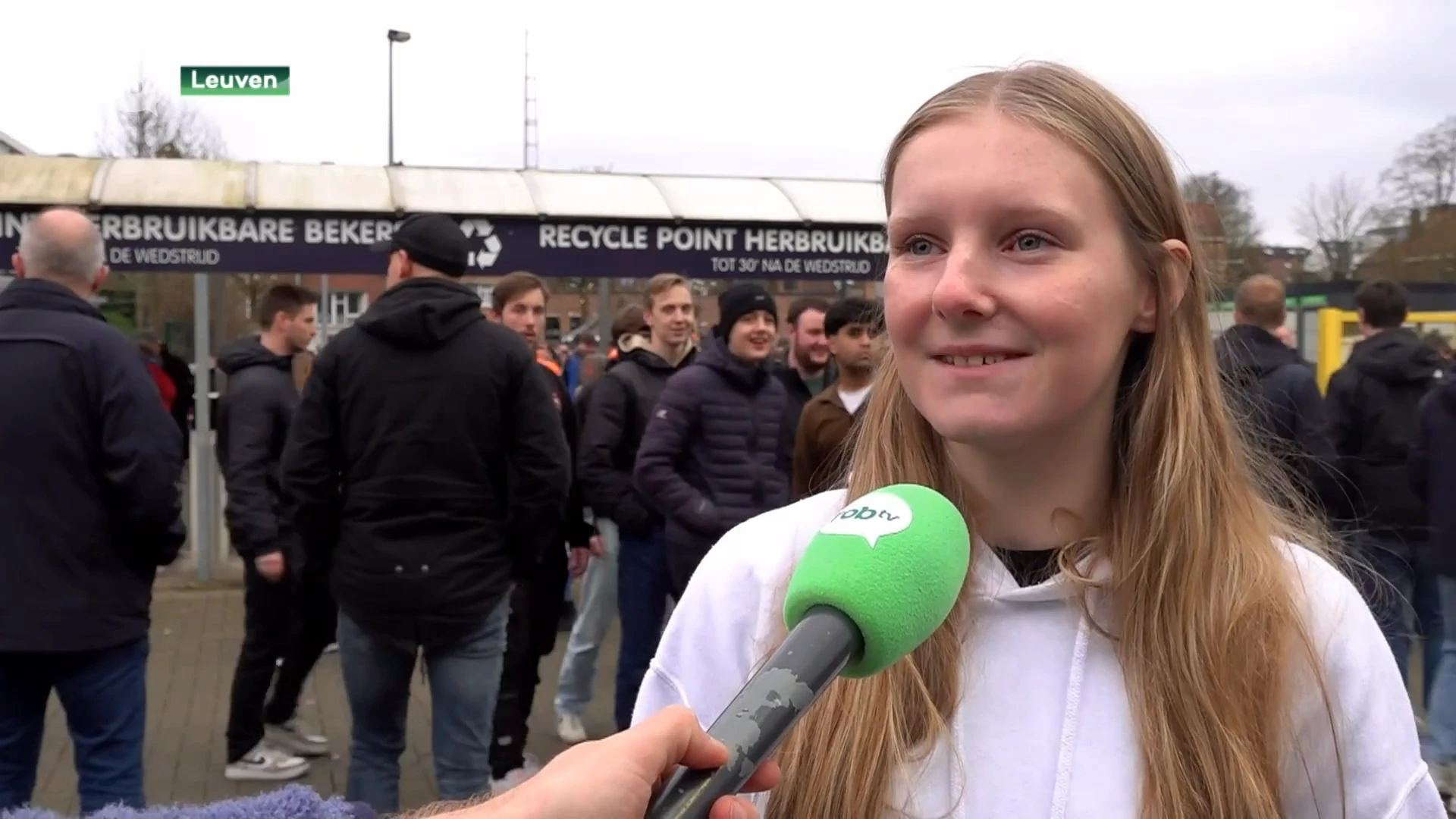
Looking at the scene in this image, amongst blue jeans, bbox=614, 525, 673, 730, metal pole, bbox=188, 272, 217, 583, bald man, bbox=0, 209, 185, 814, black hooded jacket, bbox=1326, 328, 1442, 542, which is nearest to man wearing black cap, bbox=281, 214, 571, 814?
bald man, bbox=0, 209, 185, 814

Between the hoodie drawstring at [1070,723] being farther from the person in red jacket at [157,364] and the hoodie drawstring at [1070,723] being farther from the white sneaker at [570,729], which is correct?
the person in red jacket at [157,364]

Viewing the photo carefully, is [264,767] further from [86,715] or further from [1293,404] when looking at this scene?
[1293,404]

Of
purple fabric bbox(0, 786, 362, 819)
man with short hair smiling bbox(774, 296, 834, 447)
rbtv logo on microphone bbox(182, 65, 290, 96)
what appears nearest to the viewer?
purple fabric bbox(0, 786, 362, 819)

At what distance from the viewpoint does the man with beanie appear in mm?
5328

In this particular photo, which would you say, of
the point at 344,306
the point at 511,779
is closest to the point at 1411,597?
the point at 511,779

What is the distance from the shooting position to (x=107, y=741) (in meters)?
4.07

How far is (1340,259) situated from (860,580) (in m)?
26.5

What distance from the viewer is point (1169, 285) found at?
1662mm

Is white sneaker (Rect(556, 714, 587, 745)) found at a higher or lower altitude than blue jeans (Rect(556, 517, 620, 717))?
lower

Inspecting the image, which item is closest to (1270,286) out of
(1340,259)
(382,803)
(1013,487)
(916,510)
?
(382,803)

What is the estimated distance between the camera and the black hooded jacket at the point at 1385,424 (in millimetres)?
6062

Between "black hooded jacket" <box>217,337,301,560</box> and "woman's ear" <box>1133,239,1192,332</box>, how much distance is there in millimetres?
4390

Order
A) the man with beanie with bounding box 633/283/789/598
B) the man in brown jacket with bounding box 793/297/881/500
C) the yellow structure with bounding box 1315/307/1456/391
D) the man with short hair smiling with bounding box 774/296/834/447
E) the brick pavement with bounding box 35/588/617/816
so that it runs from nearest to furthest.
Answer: the man in brown jacket with bounding box 793/297/881/500, the man with beanie with bounding box 633/283/789/598, the brick pavement with bounding box 35/588/617/816, the man with short hair smiling with bounding box 774/296/834/447, the yellow structure with bounding box 1315/307/1456/391

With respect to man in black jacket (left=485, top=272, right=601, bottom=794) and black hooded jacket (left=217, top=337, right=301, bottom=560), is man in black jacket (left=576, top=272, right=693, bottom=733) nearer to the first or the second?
man in black jacket (left=485, top=272, right=601, bottom=794)
